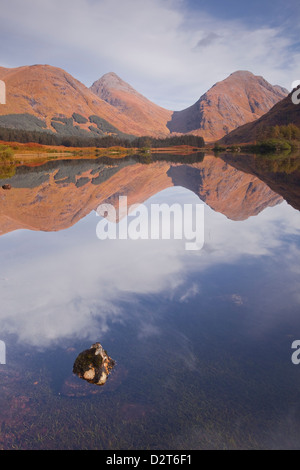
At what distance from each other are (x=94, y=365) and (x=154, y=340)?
5.17 ft

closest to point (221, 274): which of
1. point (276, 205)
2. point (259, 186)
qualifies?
point (276, 205)

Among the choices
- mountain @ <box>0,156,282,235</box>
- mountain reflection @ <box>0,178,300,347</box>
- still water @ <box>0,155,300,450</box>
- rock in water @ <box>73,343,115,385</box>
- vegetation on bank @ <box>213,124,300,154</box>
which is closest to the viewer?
still water @ <box>0,155,300,450</box>

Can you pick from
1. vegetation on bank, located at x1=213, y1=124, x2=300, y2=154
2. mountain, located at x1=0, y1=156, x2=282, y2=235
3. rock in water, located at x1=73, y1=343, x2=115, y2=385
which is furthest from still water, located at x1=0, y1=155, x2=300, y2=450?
vegetation on bank, located at x1=213, y1=124, x2=300, y2=154

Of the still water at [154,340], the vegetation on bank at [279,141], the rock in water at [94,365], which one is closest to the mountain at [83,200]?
the still water at [154,340]

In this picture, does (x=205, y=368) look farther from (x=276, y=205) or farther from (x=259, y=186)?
(x=259, y=186)

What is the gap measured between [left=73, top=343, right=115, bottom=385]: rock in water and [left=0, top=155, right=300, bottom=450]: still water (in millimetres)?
158

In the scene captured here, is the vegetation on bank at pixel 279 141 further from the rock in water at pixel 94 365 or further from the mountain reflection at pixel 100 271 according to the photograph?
the rock in water at pixel 94 365

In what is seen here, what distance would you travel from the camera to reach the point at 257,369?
6.21 meters

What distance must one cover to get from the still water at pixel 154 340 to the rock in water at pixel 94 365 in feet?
0.52

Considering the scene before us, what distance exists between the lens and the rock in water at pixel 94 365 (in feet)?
20.1

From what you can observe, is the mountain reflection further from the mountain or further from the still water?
the mountain

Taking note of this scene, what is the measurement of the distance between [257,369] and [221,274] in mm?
4740

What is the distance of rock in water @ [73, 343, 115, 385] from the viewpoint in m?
6.13

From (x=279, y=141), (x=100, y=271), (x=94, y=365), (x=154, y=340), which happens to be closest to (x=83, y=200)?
(x=100, y=271)
